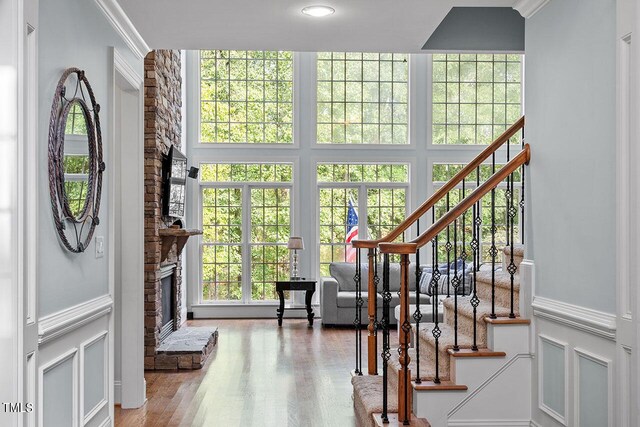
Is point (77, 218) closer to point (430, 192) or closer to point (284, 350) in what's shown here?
point (284, 350)

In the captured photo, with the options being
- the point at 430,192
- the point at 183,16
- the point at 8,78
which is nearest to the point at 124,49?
the point at 183,16

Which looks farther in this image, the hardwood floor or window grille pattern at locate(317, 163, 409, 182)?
window grille pattern at locate(317, 163, 409, 182)

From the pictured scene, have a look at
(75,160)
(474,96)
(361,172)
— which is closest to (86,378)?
(75,160)

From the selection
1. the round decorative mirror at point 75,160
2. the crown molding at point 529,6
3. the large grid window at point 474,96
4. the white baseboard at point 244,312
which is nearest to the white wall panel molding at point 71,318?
the round decorative mirror at point 75,160

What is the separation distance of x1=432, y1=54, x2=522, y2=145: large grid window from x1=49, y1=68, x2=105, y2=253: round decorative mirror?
708cm

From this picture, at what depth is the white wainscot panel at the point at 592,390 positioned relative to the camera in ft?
10.4

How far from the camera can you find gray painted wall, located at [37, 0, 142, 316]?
313cm

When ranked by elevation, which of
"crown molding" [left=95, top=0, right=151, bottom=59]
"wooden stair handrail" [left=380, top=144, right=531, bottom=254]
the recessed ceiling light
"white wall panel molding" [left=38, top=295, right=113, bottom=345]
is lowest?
"white wall panel molding" [left=38, top=295, right=113, bottom=345]

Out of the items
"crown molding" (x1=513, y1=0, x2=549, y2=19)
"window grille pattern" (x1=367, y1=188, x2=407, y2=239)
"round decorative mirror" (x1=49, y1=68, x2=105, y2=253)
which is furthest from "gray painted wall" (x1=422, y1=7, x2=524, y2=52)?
"window grille pattern" (x1=367, y1=188, x2=407, y2=239)

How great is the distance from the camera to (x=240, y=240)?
10109 mm

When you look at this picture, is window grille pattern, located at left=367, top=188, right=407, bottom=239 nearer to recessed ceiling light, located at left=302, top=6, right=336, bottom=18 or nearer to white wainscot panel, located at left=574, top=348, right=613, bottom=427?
recessed ceiling light, located at left=302, top=6, right=336, bottom=18

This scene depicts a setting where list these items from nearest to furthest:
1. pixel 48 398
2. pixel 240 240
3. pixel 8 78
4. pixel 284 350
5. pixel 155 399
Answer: pixel 8 78 → pixel 48 398 → pixel 155 399 → pixel 284 350 → pixel 240 240

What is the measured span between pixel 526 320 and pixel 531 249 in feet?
1.39

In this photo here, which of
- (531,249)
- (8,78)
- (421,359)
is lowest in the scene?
(421,359)
